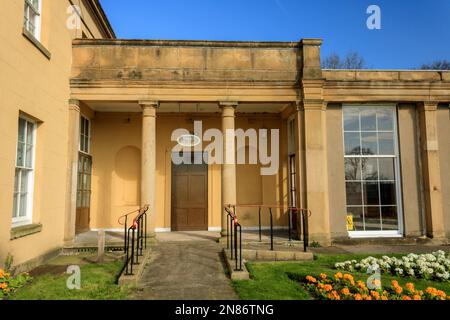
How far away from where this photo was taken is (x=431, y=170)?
8.46 meters

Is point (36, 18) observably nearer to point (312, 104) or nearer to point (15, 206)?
point (15, 206)

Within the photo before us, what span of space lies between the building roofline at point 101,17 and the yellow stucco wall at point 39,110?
1.68 meters

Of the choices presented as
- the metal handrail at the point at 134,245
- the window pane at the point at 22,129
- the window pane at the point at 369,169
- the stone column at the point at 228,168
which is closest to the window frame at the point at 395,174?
the window pane at the point at 369,169

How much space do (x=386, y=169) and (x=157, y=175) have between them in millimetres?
6793

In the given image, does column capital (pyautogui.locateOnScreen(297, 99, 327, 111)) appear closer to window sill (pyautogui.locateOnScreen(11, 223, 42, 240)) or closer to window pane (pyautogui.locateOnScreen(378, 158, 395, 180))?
window pane (pyautogui.locateOnScreen(378, 158, 395, 180))

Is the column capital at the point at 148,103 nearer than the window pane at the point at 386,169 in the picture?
Yes

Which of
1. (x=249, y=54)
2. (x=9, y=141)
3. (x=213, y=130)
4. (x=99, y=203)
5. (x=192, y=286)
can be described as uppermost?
(x=249, y=54)

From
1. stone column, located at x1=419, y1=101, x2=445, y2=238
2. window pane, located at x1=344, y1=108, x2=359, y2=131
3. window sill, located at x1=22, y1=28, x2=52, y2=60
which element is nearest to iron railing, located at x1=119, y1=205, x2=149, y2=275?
window sill, located at x1=22, y1=28, x2=52, y2=60

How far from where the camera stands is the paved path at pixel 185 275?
4746 mm

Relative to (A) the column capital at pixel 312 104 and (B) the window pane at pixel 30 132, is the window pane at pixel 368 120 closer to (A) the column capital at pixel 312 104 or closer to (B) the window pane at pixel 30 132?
(A) the column capital at pixel 312 104

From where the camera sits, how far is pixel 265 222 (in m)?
10.4

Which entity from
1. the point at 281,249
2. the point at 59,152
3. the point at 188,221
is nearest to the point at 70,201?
the point at 59,152
